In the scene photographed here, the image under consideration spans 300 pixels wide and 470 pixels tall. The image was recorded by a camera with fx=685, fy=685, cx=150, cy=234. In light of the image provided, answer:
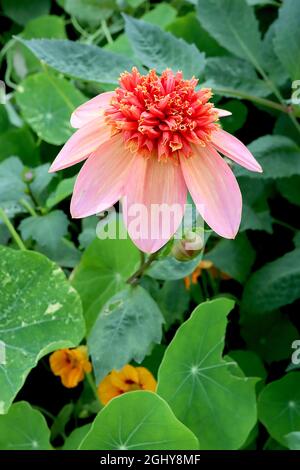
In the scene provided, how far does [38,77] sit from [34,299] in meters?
0.46

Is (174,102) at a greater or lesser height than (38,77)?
greater

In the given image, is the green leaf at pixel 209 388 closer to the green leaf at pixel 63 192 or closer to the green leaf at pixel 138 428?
the green leaf at pixel 138 428

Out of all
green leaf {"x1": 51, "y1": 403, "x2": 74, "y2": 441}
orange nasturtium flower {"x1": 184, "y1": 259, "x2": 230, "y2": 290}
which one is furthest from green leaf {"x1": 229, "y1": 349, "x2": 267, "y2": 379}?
green leaf {"x1": 51, "y1": 403, "x2": 74, "y2": 441}

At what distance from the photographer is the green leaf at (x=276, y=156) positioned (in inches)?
33.1

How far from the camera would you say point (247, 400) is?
754 mm

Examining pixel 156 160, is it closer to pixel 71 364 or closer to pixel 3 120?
pixel 71 364

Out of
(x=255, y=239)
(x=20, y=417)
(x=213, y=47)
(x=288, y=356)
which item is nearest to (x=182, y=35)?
(x=213, y=47)

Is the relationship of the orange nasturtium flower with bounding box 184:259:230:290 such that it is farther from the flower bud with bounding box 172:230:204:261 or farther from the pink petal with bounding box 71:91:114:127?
the pink petal with bounding box 71:91:114:127

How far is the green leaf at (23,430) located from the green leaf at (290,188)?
1.43 feet

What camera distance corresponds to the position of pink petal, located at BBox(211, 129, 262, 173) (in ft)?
1.87

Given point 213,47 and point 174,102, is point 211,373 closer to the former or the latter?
point 174,102

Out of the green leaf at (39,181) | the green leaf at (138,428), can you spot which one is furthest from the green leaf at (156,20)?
the green leaf at (138,428)

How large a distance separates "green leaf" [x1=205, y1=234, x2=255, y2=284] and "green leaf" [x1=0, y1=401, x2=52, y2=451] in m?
0.29

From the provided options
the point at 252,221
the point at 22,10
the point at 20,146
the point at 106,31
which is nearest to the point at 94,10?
the point at 106,31
